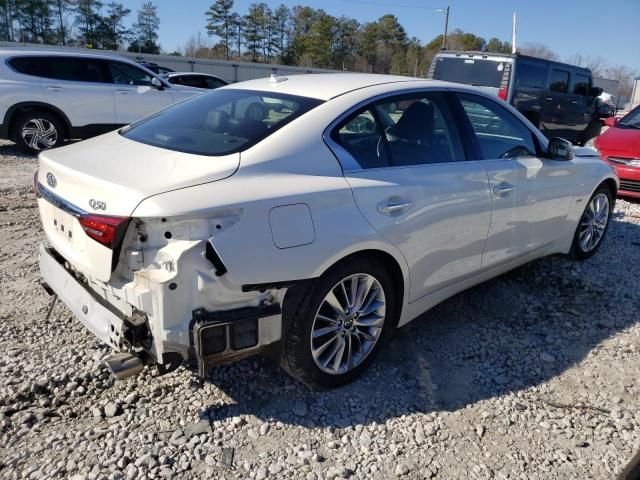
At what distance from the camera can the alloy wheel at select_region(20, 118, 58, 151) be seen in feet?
28.8

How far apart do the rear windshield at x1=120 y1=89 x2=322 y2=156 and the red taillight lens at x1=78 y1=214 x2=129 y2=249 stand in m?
0.57

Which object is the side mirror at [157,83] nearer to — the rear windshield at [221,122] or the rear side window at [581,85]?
the rear windshield at [221,122]

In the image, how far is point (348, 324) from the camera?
2.89 metres

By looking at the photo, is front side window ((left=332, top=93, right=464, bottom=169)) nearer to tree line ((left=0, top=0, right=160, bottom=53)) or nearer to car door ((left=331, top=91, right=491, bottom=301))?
car door ((left=331, top=91, right=491, bottom=301))

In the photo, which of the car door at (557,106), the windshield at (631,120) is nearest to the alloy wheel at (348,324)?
the windshield at (631,120)

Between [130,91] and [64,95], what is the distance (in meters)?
1.15

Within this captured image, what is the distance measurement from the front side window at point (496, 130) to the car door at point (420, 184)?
9.1 inches

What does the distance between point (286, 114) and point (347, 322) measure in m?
1.17

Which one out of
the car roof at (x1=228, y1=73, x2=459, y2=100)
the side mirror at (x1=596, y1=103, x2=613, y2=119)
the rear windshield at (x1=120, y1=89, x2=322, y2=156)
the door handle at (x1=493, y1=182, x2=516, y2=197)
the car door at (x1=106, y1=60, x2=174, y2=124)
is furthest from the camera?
the side mirror at (x1=596, y1=103, x2=613, y2=119)

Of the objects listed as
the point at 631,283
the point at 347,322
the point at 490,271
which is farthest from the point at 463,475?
the point at 631,283

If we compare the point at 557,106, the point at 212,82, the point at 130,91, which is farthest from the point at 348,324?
the point at 212,82

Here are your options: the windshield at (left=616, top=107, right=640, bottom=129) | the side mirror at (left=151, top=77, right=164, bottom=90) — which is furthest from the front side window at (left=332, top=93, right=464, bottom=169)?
the side mirror at (left=151, top=77, right=164, bottom=90)

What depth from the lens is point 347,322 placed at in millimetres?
2885

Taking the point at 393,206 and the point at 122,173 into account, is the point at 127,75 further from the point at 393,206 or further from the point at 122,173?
the point at 393,206
